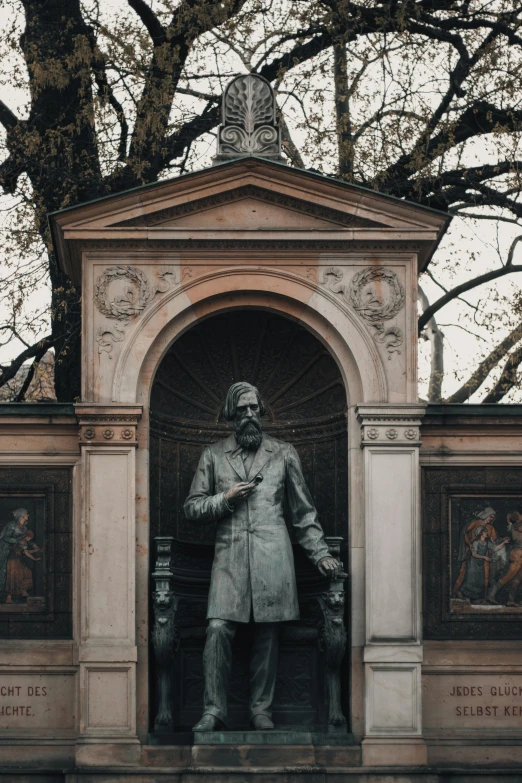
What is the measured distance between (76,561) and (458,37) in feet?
30.5

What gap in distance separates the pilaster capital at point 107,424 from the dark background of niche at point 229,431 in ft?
1.95

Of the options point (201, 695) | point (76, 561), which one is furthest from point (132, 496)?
point (201, 695)

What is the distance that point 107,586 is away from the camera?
47.6 ft

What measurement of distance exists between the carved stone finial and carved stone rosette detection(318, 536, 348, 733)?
10.4 ft

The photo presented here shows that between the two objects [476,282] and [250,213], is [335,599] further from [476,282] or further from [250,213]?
[476,282]

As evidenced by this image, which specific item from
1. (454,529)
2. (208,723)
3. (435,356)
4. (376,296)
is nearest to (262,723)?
(208,723)

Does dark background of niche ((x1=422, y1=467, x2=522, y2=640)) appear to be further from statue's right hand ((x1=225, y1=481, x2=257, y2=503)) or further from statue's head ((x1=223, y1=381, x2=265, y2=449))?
statue's right hand ((x1=225, y1=481, x2=257, y2=503))

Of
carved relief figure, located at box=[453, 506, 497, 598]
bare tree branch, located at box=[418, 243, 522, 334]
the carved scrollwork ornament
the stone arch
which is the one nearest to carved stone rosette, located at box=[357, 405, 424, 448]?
the stone arch

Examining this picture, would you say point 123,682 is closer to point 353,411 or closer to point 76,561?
point 76,561

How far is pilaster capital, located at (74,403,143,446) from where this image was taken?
48.0 ft

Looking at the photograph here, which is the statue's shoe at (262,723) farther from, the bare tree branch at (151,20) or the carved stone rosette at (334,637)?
the bare tree branch at (151,20)

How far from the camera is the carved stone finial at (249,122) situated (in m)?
15.3

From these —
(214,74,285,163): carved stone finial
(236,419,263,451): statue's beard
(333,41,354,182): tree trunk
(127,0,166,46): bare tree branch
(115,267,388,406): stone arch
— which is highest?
(127,0,166,46): bare tree branch

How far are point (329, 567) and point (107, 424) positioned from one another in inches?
79.5
